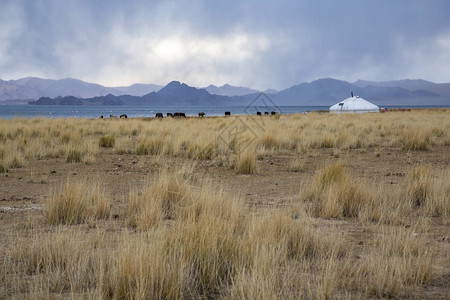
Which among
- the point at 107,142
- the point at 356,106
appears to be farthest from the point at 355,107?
the point at 107,142

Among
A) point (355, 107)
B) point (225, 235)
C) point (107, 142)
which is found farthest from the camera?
point (355, 107)

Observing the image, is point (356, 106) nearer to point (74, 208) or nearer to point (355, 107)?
point (355, 107)

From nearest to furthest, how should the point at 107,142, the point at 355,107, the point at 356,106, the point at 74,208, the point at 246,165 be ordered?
the point at 74,208 → the point at 246,165 → the point at 107,142 → the point at 355,107 → the point at 356,106

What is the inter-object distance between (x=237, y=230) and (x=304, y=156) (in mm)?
8974

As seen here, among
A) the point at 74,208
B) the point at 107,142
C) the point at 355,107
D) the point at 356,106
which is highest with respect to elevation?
the point at 356,106

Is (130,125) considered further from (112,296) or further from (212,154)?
(112,296)

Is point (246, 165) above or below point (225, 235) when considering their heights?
below

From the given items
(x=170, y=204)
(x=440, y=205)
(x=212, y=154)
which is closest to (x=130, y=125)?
(x=212, y=154)

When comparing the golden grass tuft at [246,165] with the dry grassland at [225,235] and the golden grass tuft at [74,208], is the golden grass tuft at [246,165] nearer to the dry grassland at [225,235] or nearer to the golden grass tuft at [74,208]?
the dry grassland at [225,235]

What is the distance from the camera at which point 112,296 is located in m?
3.21

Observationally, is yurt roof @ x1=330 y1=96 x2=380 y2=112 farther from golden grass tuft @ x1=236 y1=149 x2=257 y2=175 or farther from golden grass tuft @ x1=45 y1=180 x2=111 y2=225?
golden grass tuft @ x1=45 y1=180 x2=111 y2=225

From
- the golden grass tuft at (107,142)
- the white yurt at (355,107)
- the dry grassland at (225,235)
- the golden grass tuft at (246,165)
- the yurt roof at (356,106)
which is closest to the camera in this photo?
the dry grassland at (225,235)

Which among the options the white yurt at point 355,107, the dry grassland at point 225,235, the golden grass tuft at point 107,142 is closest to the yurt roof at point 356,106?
the white yurt at point 355,107

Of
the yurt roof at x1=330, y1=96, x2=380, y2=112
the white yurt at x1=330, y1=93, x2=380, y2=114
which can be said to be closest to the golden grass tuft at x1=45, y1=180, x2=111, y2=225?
the white yurt at x1=330, y1=93, x2=380, y2=114
